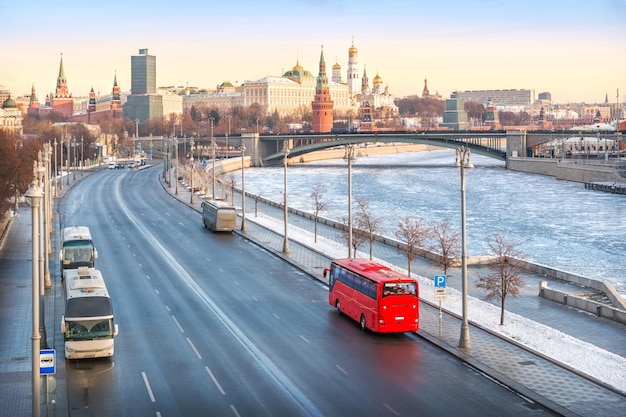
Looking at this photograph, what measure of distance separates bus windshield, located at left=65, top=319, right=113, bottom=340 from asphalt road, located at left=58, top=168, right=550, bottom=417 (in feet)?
1.99

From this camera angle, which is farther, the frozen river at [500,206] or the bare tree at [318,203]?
the bare tree at [318,203]

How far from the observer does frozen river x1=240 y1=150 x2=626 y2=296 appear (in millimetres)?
46719

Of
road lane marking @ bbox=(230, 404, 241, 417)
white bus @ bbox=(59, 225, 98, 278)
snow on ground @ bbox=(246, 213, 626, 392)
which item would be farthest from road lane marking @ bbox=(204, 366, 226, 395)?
white bus @ bbox=(59, 225, 98, 278)

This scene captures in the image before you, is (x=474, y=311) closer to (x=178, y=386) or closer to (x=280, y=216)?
(x=178, y=386)

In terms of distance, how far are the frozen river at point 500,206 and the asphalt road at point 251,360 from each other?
14.2m

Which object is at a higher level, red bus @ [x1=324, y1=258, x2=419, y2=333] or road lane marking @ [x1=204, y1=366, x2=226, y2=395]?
red bus @ [x1=324, y1=258, x2=419, y2=333]

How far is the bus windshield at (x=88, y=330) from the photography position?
2209 centimetres

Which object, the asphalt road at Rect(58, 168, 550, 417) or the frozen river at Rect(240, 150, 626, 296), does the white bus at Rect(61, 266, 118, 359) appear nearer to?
the asphalt road at Rect(58, 168, 550, 417)

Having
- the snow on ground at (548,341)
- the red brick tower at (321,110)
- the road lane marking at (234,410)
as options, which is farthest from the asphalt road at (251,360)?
the red brick tower at (321,110)

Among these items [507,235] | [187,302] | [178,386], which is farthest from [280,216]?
[178,386]

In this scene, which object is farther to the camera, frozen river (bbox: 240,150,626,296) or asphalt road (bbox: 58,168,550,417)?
frozen river (bbox: 240,150,626,296)

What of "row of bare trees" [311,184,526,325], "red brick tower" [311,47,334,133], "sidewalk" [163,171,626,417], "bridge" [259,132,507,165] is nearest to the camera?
"sidewalk" [163,171,626,417]

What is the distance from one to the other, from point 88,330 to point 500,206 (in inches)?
2095

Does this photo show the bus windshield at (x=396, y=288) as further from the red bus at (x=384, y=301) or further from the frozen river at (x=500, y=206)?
the frozen river at (x=500, y=206)
